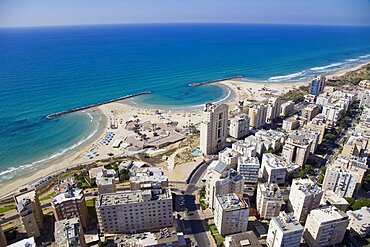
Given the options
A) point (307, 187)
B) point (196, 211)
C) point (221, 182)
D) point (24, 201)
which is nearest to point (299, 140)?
point (307, 187)

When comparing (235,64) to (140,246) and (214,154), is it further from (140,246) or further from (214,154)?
(140,246)

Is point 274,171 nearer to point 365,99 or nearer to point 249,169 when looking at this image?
point 249,169

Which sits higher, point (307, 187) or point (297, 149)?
point (307, 187)

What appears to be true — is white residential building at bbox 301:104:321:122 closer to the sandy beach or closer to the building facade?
the sandy beach

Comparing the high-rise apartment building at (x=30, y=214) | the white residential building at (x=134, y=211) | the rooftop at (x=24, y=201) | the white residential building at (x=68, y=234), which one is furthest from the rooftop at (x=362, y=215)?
the rooftop at (x=24, y=201)

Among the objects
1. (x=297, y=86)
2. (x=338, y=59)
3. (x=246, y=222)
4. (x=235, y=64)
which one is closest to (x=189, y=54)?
(x=235, y=64)

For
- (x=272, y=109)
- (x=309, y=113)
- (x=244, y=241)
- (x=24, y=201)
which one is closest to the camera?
(x=244, y=241)

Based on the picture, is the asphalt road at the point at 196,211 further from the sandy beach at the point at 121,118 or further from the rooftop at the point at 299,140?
the sandy beach at the point at 121,118

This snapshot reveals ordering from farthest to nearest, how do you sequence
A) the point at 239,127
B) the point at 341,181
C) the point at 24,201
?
the point at 239,127 < the point at 341,181 < the point at 24,201
